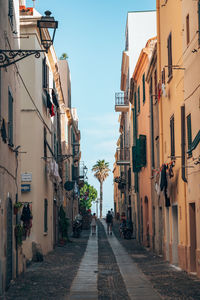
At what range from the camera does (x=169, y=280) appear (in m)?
14.1

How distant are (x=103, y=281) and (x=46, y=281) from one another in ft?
4.88

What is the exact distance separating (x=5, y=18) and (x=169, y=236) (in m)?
9.99

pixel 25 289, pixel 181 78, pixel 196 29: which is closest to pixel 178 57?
pixel 181 78

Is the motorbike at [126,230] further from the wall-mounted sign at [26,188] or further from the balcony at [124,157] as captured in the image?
the wall-mounted sign at [26,188]

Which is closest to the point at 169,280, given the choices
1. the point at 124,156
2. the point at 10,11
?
the point at 10,11

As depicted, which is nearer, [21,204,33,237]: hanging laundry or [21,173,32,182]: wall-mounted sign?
[21,204,33,237]: hanging laundry

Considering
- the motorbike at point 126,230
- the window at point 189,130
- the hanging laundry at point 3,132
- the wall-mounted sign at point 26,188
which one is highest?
the window at point 189,130

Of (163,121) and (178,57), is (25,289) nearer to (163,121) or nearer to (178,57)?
(178,57)

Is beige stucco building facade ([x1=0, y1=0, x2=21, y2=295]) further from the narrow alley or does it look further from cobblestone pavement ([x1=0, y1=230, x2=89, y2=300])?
the narrow alley

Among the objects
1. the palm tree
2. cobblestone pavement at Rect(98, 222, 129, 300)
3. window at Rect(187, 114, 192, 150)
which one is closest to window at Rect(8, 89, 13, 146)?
cobblestone pavement at Rect(98, 222, 129, 300)

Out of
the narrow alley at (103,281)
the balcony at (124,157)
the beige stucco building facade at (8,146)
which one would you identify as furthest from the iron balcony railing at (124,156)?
the beige stucco building facade at (8,146)

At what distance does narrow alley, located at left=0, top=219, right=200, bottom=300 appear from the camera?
11781mm

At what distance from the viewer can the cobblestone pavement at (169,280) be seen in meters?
11.6

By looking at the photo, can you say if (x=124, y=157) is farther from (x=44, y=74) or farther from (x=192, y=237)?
(x=192, y=237)
